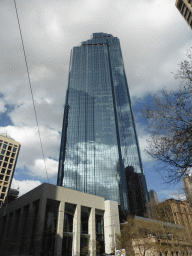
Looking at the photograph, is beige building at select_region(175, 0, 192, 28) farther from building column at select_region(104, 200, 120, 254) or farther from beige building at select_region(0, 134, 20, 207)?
beige building at select_region(0, 134, 20, 207)

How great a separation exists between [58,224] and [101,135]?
6851 cm

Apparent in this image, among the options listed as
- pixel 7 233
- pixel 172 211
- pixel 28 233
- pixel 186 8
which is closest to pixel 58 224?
pixel 28 233

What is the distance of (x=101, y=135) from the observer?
A: 9681 cm

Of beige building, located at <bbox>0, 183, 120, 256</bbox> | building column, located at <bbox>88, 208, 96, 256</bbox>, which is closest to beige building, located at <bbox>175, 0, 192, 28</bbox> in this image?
beige building, located at <bbox>0, 183, 120, 256</bbox>

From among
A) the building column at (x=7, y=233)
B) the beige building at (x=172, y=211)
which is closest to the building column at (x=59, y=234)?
the building column at (x=7, y=233)

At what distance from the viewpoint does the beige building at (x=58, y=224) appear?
2894 centimetres

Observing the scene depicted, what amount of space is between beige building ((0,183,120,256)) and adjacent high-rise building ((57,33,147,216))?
44015 millimetres

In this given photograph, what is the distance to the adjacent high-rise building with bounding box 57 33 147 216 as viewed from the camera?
3305 inches

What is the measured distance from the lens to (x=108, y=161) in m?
88.9

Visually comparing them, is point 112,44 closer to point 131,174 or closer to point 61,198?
point 131,174

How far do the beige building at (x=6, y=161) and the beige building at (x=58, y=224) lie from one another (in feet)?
139

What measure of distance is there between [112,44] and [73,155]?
3946 inches

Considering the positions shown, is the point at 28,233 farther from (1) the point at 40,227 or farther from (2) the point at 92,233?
(2) the point at 92,233

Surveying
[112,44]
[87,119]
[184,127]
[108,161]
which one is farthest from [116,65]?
[184,127]
